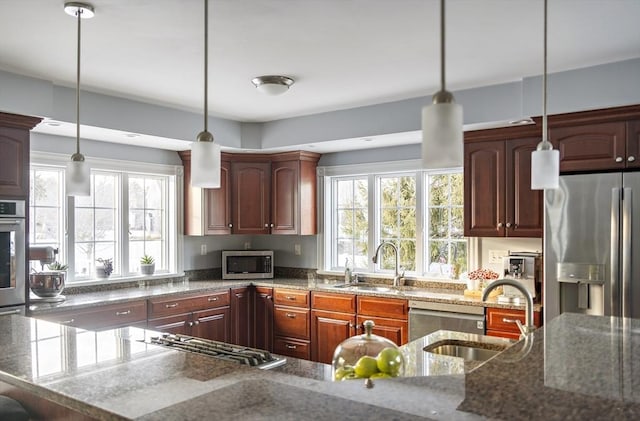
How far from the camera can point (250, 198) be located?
5418mm

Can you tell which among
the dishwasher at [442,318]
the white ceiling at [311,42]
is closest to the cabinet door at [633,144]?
the white ceiling at [311,42]

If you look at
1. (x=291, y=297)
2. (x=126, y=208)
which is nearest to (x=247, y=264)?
(x=291, y=297)

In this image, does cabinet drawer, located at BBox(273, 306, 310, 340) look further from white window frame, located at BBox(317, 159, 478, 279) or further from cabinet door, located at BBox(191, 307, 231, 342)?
white window frame, located at BBox(317, 159, 478, 279)

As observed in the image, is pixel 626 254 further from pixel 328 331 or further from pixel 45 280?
pixel 45 280

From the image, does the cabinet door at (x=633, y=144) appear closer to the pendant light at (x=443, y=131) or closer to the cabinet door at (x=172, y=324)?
the pendant light at (x=443, y=131)

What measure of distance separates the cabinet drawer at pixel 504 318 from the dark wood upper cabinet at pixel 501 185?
598 mm

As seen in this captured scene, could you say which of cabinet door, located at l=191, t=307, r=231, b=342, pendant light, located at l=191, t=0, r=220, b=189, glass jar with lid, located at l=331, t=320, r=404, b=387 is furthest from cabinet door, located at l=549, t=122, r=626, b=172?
cabinet door, located at l=191, t=307, r=231, b=342

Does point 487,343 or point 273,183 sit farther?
point 273,183

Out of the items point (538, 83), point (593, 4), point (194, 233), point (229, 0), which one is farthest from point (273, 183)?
point (593, 4)

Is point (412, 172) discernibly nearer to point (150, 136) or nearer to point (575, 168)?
point (575, 168)

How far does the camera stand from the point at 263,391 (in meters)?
1.22

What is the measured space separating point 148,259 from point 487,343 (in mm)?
3401

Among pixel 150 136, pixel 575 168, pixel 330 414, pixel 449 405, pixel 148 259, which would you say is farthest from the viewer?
pixel 148 259

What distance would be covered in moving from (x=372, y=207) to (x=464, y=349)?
2703 millimetres
